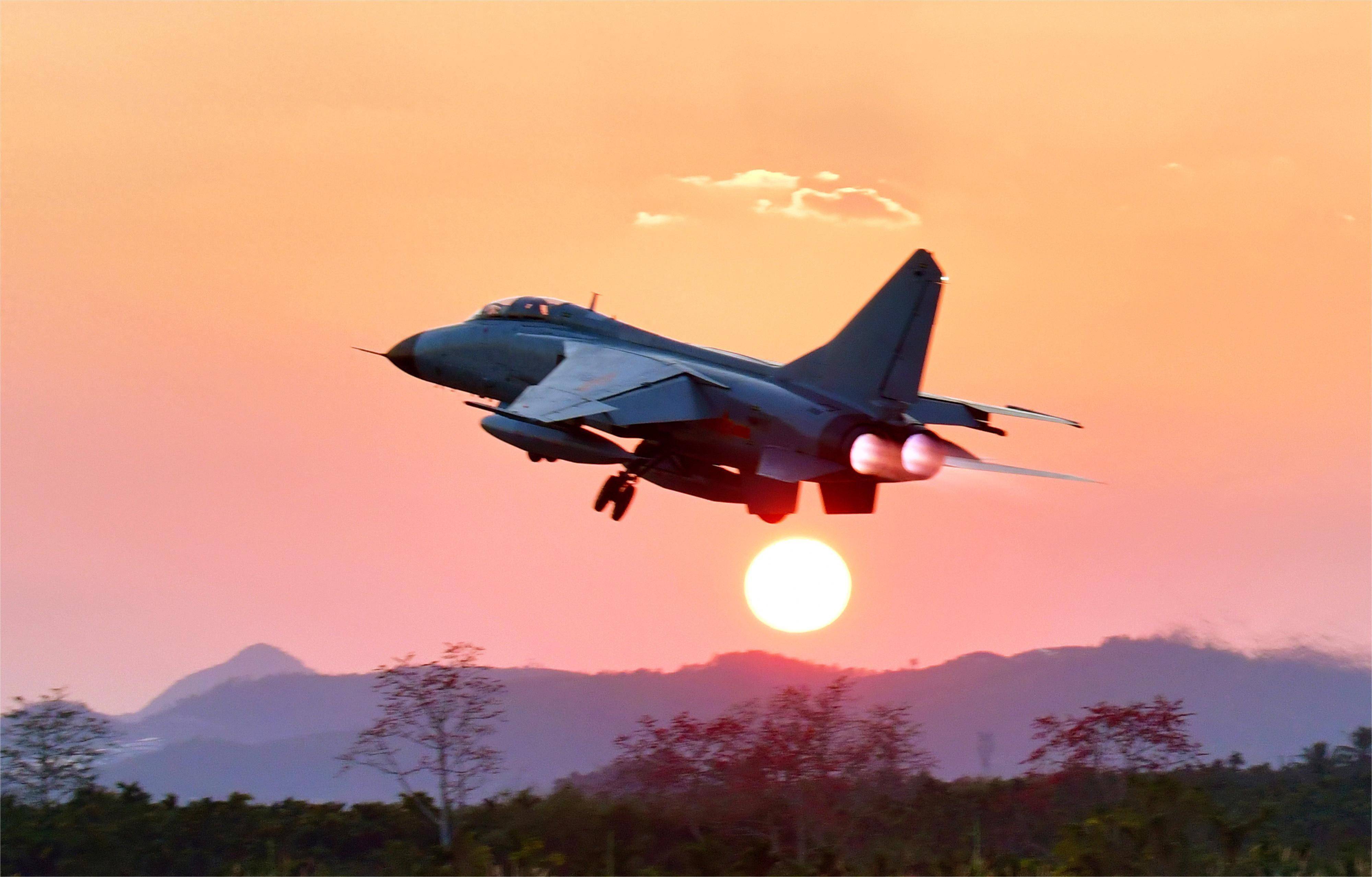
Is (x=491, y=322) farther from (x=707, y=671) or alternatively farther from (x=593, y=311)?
(x=707, y=671)

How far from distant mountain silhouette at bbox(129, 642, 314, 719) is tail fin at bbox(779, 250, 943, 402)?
38917mm

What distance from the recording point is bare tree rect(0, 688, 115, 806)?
81.1ft

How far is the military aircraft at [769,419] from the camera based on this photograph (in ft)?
79.1

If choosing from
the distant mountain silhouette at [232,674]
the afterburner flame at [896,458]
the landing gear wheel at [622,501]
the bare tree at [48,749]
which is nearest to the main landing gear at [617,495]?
the landing gear wheel at [622,501]

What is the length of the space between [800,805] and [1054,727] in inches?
231

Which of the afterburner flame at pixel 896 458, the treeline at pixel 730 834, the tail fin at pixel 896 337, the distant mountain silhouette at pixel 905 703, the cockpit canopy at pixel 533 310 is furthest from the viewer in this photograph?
the distant mountain silhouette at pixel 905 703

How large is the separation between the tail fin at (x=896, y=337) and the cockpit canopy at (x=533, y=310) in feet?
23.4

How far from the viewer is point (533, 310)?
98.1 feet

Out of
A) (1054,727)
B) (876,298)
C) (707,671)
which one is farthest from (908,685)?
(876,298)

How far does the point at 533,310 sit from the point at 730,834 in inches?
517

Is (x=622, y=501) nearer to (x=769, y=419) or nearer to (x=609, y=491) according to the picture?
(x=609, y=491)

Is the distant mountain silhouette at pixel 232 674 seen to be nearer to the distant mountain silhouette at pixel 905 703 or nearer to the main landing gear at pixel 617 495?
the distant mountain silhouette at pixel 905 703

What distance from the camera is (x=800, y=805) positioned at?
70.5 ft

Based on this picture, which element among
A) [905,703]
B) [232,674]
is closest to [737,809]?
[905,703]
